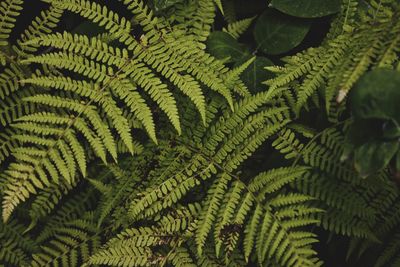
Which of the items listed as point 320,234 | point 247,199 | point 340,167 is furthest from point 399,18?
point 320,234

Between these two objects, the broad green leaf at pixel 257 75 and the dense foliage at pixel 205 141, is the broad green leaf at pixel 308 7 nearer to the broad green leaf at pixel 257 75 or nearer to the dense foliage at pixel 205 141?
the dense foliage at pixel 205 141

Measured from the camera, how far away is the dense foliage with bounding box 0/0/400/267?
2547mm

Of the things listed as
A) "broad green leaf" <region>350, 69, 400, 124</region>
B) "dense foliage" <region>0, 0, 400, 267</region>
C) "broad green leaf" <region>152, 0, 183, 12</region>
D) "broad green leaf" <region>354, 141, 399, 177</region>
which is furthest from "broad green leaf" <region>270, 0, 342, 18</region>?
"broad green leaf" <region>354, 141, 399, 177</region>

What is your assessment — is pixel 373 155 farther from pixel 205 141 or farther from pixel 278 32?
pixel 278 32

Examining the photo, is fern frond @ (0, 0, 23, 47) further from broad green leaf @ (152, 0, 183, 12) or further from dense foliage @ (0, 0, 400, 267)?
broad green leaf @ (152, 0, 183, 12)

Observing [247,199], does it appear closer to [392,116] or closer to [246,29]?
[392,116]

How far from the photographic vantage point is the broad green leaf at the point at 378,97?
1.92 m

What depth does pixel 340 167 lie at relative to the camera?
2.68 metres

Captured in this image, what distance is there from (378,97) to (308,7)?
3.58 ft

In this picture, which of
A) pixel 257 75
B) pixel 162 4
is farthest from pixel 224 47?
pixel 162 4

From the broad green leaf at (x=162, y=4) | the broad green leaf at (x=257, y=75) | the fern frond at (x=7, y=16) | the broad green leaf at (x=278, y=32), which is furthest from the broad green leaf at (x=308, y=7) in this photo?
the fern frond at (x=7, y=16)

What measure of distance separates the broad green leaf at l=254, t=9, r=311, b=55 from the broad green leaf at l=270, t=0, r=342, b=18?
0.12 meters

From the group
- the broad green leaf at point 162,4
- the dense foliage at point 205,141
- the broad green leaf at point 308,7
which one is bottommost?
the dense foliage at point 205,141

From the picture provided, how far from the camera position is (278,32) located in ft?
9.87
